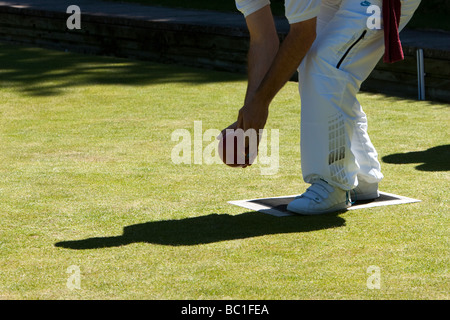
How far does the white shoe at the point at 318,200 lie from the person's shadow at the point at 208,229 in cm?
3

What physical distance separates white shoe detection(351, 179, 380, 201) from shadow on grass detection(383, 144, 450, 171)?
2.65 feet

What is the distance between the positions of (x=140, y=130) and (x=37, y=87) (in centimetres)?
237

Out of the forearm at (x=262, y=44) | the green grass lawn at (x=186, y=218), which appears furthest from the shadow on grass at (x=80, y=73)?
the forearm at (x=262, y=44)

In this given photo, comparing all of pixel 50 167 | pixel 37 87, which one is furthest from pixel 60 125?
pixel 37 87

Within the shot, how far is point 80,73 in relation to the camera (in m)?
8.62

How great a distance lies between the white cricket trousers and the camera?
3.60m

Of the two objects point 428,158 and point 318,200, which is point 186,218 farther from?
point 428,158

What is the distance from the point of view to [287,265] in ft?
9.77

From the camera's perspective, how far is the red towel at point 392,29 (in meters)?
3.64

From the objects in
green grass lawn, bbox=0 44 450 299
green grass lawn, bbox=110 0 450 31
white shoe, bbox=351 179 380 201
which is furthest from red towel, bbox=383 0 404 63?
green grass lawn, bbox=110 0 450 31

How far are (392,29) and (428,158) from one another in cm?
142

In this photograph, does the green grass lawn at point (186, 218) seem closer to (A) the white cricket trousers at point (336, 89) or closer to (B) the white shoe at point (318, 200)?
(B) the white shoe at point (318, 200)

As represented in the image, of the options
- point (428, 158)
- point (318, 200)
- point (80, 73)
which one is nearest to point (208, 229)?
point (318, 200)

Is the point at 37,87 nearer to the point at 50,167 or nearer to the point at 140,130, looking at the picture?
the point at 140,130
